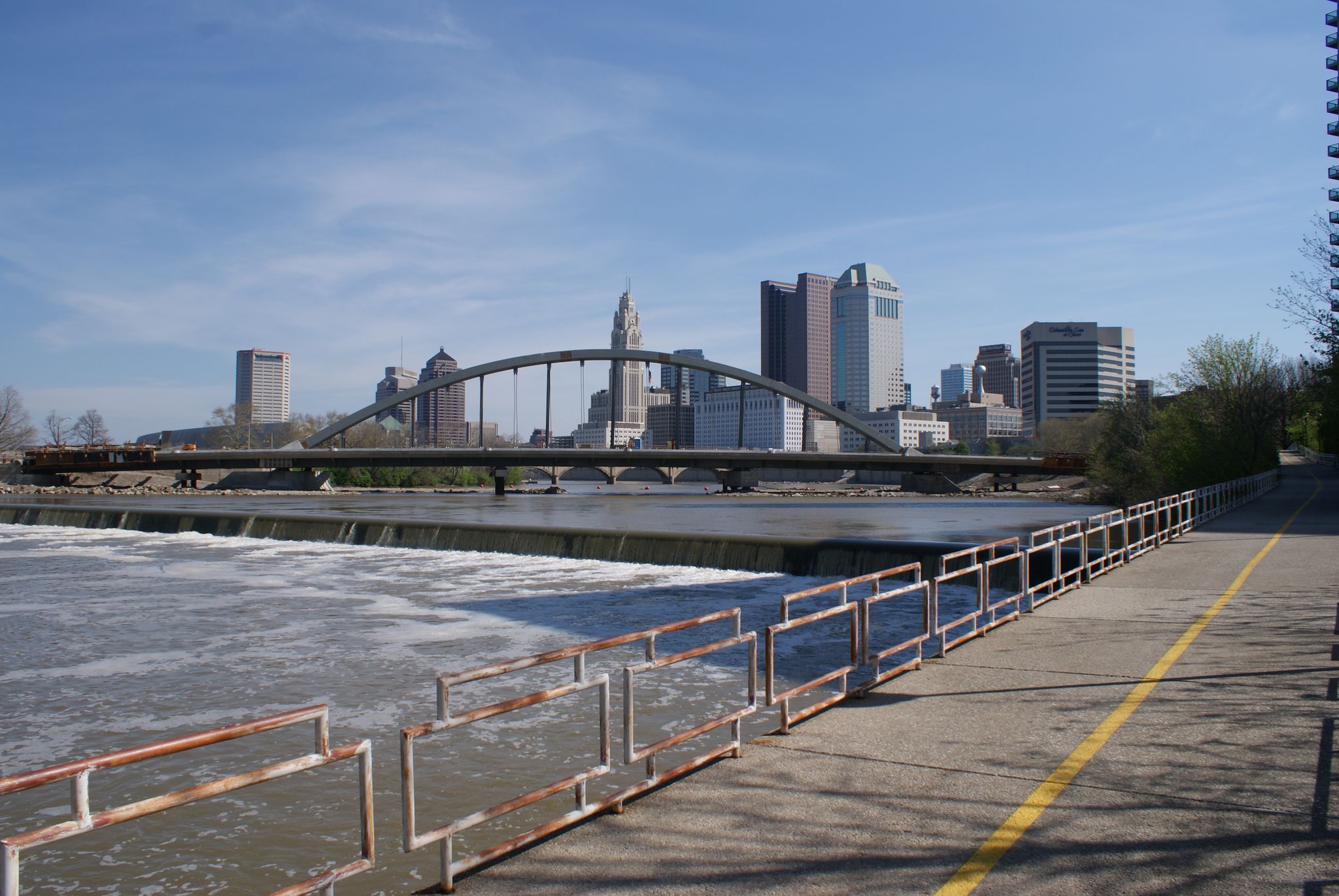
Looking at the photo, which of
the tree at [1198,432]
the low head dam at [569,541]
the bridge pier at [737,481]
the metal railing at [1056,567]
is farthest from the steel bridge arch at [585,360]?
the metal railing at [1056,567]

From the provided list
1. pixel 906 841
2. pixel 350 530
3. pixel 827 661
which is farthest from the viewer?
pixel 350 530

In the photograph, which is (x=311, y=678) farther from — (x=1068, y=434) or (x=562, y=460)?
(x=1068, y=434)

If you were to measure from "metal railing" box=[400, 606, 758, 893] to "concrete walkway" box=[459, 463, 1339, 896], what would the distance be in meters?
0.11

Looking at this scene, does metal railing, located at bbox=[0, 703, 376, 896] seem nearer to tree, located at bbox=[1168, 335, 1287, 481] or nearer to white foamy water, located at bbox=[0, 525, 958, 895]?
white foamy water, located at bbox=[0, 525, 958, 895]

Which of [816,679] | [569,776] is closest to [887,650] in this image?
[816,679]

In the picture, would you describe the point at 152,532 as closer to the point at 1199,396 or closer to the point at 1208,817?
the point at 1208,817

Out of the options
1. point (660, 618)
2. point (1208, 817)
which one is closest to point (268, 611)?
point (660, 618)

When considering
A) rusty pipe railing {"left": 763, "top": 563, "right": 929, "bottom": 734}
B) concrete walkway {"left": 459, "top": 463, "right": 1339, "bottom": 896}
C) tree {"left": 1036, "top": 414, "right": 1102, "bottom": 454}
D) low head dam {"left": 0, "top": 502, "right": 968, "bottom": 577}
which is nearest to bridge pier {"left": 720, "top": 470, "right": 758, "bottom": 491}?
tree {"left": 1036, "top": 414, "right": 1102, "bottom": 454}

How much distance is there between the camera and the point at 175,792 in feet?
12.2

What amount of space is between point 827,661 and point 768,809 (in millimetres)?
8111

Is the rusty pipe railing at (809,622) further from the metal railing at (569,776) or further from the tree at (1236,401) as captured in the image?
the tree at (1236,401)

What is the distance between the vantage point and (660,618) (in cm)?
1762

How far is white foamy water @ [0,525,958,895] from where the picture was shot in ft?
23.3

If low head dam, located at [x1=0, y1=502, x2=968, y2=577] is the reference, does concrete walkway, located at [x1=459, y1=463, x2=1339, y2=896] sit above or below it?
above
